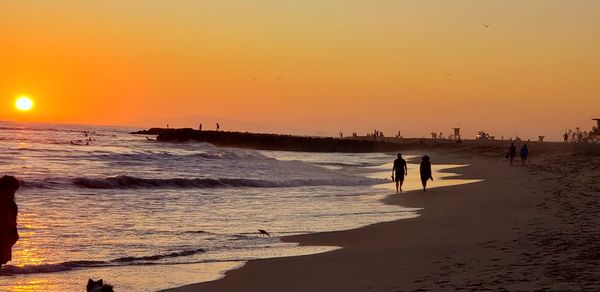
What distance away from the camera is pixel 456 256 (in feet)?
32.9

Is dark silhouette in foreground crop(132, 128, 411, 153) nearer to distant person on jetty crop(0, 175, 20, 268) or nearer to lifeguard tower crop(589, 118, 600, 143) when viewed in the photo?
lifeguard tower crop(589, 118, 600, 143)

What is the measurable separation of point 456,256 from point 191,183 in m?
22.4

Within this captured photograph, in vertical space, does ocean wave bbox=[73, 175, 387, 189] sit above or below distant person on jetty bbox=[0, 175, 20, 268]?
below

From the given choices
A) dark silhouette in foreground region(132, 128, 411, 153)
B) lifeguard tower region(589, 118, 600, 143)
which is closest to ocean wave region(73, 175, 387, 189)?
lifeguard tower region(589, 118, 600, 143)

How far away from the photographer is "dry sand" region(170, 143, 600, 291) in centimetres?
808

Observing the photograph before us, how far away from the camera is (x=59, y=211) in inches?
725

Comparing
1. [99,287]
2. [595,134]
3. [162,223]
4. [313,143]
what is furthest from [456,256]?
[313,143]

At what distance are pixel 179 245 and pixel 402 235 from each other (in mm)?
4323

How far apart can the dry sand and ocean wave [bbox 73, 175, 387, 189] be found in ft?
50.2

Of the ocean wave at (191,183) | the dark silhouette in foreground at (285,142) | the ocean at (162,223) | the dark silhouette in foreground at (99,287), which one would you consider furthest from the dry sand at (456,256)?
the dark silhouette in foreground at (285,142)

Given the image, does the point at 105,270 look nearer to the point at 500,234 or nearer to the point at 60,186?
the point at 500,234

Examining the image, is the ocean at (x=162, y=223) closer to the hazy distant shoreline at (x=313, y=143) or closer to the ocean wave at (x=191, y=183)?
the ocean wave at (x=191, y=183)

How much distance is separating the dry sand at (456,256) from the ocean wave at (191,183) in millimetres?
15311

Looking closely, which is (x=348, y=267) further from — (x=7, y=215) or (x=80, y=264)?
(x=7, y=215)
